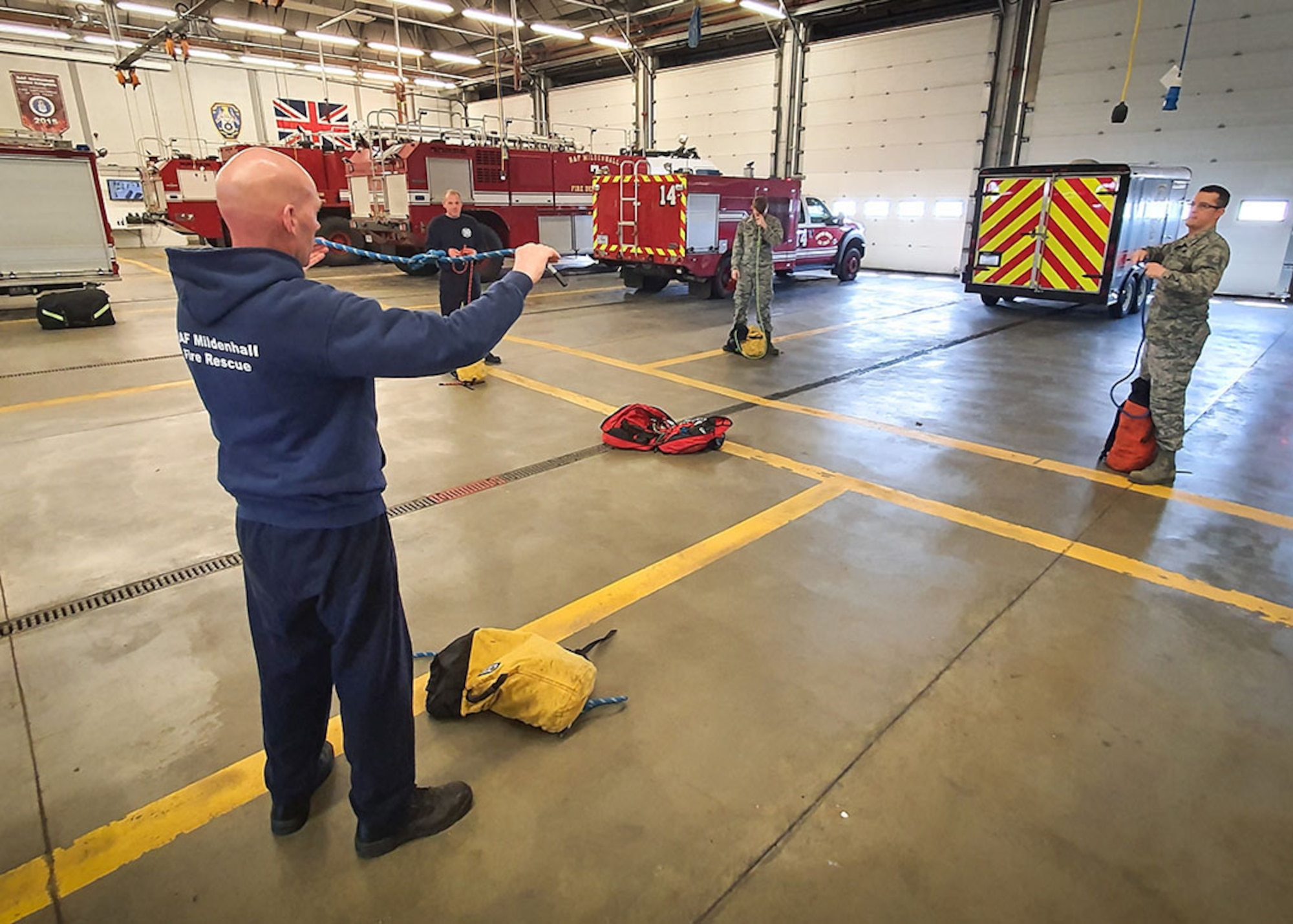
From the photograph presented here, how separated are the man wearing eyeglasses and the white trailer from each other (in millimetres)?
13045

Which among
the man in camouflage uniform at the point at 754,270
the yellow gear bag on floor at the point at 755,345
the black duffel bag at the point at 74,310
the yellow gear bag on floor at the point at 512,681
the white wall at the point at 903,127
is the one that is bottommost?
the yellow gear bag on floor at the point at 512,681

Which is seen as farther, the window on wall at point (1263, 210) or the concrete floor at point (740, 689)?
the window on wall at point (1263, 210)

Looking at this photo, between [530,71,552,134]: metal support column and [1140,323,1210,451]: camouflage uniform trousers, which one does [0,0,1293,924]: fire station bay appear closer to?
[1140,323,1210,451]: camouflage uniform trousers

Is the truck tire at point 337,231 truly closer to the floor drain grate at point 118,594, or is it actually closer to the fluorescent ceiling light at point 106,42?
the fluorescent ceiling light at point 106,42

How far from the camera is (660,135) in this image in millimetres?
22516

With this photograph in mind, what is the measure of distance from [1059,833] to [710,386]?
536cm

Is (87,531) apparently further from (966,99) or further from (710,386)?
(966,99)

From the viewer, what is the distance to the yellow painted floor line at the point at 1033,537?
3398 mm

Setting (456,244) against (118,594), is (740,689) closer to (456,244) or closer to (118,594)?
(118,594)

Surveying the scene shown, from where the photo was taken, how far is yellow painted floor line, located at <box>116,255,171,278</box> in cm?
1616

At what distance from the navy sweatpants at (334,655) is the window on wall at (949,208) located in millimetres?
17326

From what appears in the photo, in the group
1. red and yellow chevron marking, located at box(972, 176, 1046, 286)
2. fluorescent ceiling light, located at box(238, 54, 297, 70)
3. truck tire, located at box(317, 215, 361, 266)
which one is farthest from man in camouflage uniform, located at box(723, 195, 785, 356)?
fluorescent ceiling light, located at box(238, 54, 297, 70)

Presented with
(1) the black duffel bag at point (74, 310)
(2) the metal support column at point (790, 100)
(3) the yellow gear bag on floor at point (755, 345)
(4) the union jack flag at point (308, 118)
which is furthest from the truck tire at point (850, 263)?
(4) the union jack flag at point (308, 118)

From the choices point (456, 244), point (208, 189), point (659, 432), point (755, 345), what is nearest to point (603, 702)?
point (659, 432)
